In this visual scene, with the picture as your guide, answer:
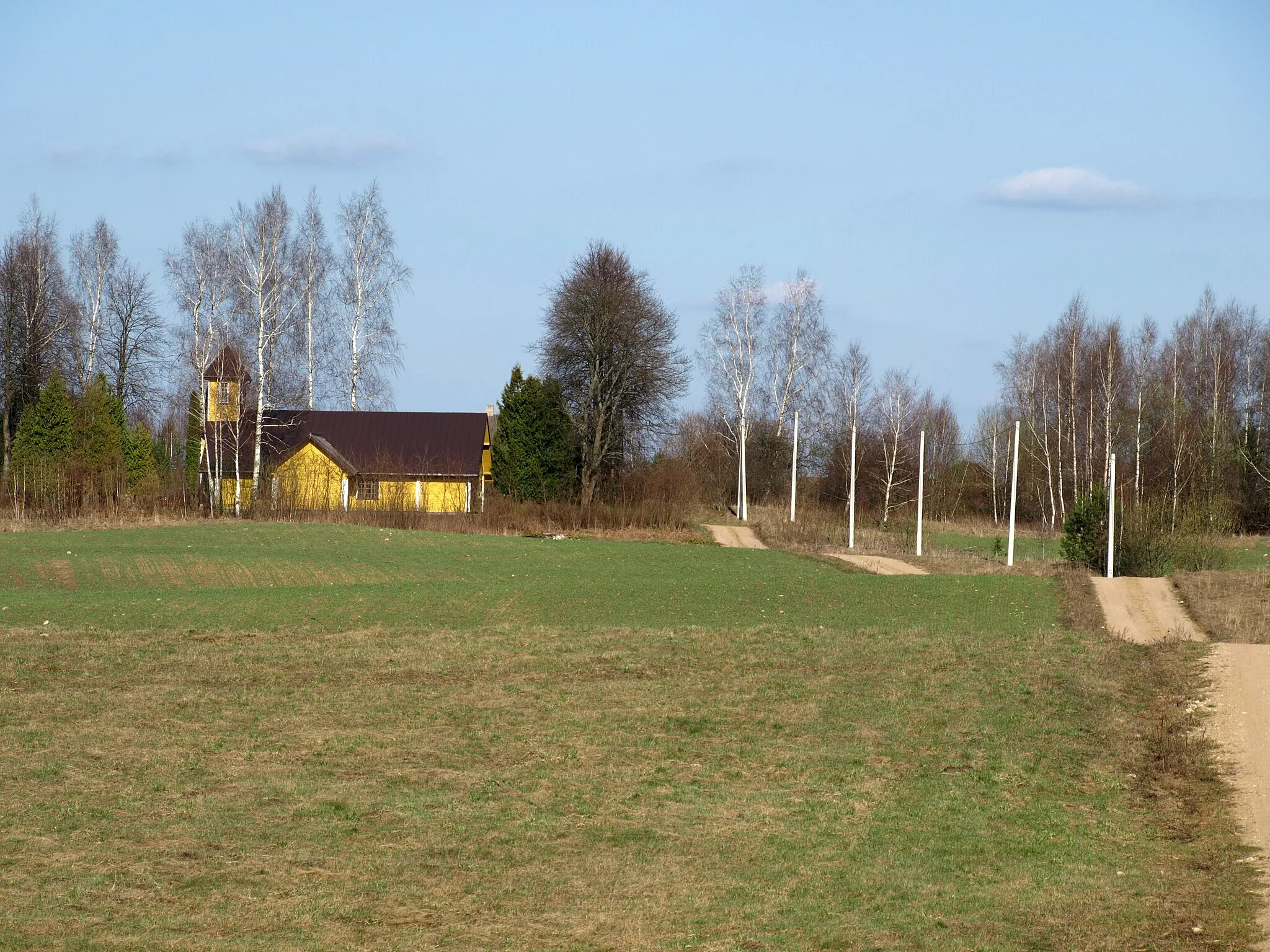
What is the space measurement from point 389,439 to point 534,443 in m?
10.4

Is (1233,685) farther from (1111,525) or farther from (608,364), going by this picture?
(608,364)

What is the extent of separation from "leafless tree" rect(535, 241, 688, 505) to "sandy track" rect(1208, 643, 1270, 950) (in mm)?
38280

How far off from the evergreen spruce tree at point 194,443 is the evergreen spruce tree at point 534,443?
1201cm

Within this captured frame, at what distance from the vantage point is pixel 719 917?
7754 mm

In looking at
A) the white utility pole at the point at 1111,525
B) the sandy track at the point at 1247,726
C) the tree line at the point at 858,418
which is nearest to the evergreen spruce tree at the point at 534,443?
the tree line at the point at 858,418

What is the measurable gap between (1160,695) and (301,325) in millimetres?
46316

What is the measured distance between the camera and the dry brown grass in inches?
792

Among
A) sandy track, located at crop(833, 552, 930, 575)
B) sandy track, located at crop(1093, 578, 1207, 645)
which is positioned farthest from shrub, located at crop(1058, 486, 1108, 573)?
sandy track, located at crop(1093, 578, 1207, 645)

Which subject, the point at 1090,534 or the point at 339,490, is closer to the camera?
the point at 1090,534

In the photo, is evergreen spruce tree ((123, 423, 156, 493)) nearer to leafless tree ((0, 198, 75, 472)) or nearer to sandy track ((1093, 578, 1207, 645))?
leafless tree ((0, 198, 75, 472))

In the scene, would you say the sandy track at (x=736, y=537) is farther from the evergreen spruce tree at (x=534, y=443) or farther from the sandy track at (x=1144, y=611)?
the sandy track at (x=1144, y=611)

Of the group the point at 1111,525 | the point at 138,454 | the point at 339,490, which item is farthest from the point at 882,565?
the point at 138,454

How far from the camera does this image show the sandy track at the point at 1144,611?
66.7ft

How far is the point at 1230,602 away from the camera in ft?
76.5
